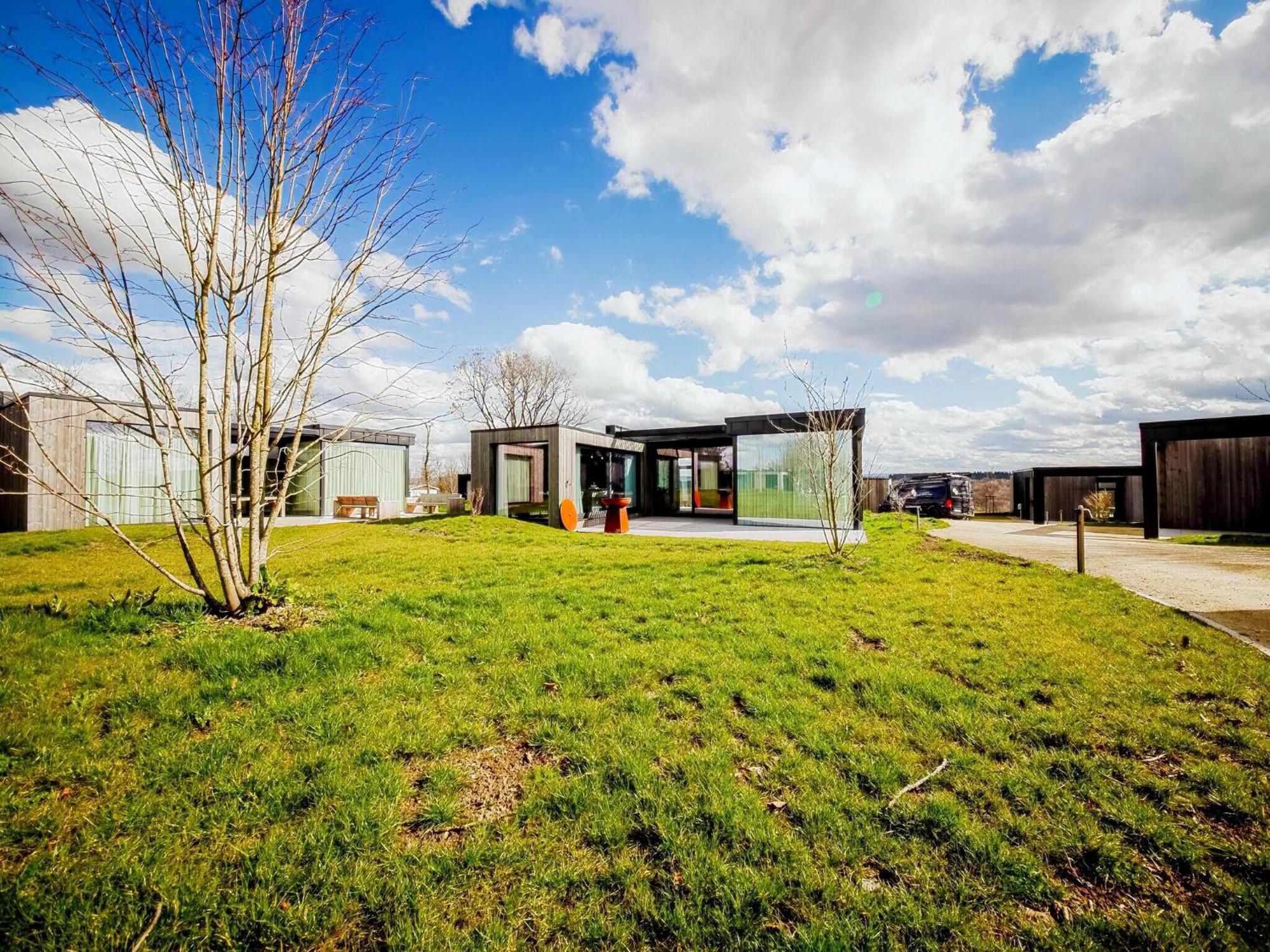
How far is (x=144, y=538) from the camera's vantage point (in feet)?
35.1

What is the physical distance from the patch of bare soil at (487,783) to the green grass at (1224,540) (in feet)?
56.9

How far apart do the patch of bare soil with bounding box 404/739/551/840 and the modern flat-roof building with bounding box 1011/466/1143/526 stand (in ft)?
83.5

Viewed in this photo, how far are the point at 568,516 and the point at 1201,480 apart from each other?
21.1 meters

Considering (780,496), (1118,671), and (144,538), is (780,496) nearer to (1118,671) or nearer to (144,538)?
(1118,671)

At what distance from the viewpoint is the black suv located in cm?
2512

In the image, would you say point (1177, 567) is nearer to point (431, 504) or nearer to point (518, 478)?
point (518, 478)

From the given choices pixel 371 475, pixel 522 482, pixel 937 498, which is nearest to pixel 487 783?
pixel 522 482

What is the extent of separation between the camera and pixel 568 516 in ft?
51.1

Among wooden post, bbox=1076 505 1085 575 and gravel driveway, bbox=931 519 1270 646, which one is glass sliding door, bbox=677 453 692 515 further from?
wooden post, bbox=1076 505 1085 575

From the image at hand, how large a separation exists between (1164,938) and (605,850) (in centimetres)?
217

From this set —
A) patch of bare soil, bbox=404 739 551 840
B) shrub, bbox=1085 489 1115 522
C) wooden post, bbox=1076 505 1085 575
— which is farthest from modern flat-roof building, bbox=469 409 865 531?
shrub, bbox=1085 489 1115 522

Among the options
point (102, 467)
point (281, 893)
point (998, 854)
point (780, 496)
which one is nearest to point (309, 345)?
point (281, 893)

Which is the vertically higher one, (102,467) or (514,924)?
(102,467)

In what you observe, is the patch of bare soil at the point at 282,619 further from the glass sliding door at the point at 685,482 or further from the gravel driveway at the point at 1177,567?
the glass sliding door at the point at 685,482
